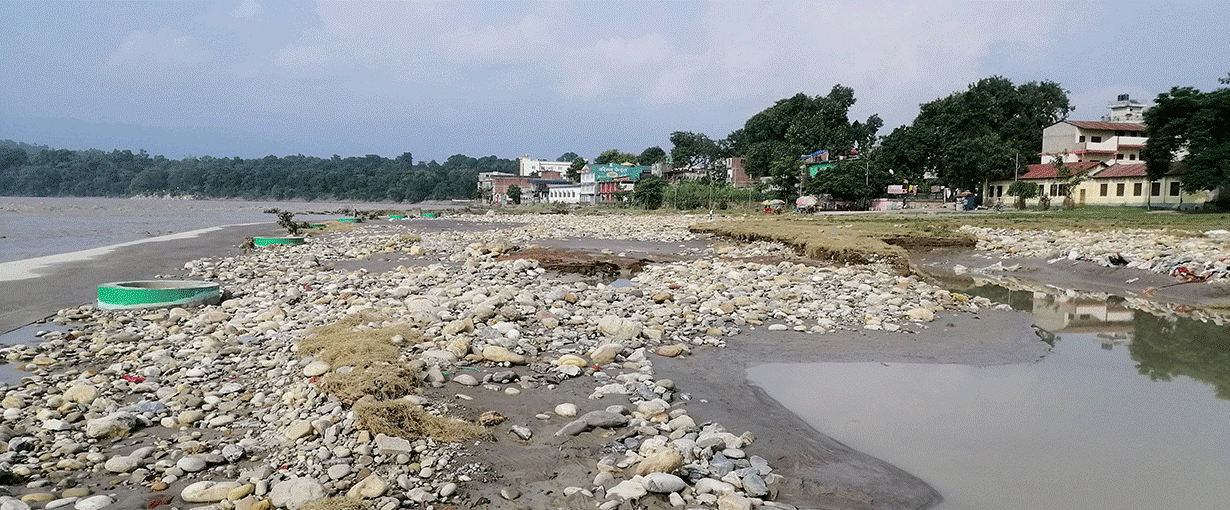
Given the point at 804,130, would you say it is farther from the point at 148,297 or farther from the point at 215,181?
the point at 215,181

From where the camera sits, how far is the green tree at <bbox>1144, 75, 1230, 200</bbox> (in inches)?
1438

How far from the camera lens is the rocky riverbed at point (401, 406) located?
183 inches

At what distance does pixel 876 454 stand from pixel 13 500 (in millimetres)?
6157

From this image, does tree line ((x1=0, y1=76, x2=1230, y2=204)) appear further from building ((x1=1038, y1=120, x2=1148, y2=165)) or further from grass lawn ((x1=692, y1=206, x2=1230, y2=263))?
grass lawn ((x1=692, y1=206, x2=1230, y2=263))

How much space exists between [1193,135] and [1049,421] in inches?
1677

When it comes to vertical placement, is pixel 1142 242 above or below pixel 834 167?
below

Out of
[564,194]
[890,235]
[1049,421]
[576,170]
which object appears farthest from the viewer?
[576,170]

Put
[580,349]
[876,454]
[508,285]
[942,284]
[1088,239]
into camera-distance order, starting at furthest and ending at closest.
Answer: [1088,239]
[942,284]
[508,285]
[580,349]
[876,454]

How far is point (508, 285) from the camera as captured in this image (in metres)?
13.9

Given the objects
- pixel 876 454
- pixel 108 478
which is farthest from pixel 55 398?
pixel 876 454

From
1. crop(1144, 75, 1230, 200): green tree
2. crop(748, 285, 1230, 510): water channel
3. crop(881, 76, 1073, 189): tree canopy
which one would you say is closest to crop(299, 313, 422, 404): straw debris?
crop(748, 285, 1230, 510): water channel

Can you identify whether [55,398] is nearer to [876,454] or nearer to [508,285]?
[876,454]

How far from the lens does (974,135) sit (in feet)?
191

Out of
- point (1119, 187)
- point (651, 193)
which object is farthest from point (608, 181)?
point (1119, 187)
